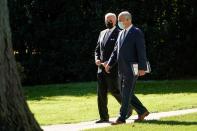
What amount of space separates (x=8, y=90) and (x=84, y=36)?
19.6 meters

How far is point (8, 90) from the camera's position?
8.59m

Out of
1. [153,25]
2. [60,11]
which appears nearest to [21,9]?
[60,11]

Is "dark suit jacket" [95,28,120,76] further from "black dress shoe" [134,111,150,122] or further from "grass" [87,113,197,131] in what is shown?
"grass" [87,113,197,131]

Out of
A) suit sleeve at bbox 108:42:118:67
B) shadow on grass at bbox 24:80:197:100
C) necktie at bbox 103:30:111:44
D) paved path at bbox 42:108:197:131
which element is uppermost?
necktie at bbox 103:30:111:44

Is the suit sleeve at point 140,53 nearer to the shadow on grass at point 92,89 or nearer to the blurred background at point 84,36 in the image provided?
the shadow on grass at point 92,89

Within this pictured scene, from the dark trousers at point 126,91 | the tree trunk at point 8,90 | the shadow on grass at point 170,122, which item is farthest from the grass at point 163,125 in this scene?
the tree trunk at point 8,90

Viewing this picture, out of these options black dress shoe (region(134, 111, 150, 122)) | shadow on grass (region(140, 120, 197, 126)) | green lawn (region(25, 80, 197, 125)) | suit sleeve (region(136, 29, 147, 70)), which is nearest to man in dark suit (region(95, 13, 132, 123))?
black dress shoe (region(134, 111, 150, 122))

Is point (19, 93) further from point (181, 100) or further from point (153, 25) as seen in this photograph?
point (153, 25)

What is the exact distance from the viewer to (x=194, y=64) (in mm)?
28797

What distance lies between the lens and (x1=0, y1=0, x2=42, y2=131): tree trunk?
8570 mm

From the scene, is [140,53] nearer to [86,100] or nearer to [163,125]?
[163,125]

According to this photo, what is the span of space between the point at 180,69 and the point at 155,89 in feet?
20.2

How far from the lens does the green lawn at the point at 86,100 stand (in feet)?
49.9

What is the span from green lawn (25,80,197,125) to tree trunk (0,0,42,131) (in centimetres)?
509
